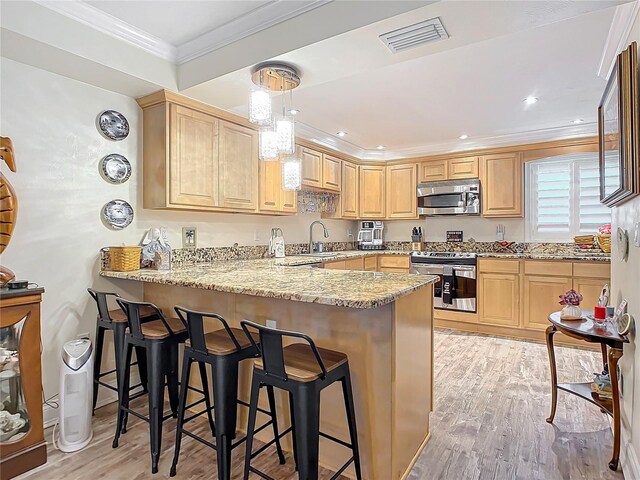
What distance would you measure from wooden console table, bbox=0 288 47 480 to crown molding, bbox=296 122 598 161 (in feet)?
10.2

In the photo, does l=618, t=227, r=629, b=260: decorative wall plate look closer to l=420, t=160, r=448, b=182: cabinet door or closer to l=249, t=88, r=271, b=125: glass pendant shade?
l=249, t=88, r=271, b=125: glass pendant shade

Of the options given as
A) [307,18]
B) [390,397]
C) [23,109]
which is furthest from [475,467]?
[23,109]

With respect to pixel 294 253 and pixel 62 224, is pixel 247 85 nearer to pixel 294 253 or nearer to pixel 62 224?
pixel 62 224

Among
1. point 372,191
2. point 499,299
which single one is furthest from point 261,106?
point 499,299

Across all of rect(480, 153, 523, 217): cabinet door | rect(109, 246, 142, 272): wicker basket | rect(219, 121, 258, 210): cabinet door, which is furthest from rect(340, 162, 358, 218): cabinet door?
rect(109, 246, 142, 272): wicker basket

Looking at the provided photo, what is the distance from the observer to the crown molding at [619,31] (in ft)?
5.84

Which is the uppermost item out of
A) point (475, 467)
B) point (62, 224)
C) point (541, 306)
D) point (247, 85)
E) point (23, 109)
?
point (247, 85)

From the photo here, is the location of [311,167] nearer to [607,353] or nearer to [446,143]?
[446,143]

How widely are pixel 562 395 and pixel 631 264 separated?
1.54 meters

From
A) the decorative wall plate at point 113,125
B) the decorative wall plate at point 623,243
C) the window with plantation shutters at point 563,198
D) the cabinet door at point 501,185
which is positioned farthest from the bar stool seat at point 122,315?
the window with plantation shutters at point 563,198

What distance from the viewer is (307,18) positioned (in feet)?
6.72

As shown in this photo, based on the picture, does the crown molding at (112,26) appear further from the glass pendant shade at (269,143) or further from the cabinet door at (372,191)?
the cabinet door at (372,191)

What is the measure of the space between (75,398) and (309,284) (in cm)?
157

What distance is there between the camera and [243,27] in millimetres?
2283
